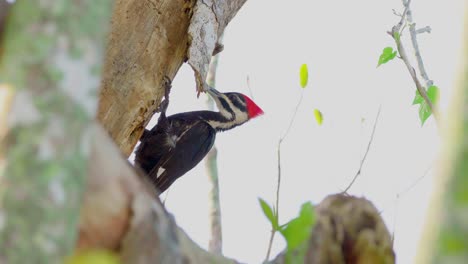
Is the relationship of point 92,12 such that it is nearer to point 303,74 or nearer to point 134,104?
point 303,74

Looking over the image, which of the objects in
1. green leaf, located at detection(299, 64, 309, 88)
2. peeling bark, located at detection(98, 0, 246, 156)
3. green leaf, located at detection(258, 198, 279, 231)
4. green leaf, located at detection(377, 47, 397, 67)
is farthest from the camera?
peeling bark, located at detection(98, 0, 246, 156)

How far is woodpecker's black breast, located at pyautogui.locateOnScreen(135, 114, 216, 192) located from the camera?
471 cm

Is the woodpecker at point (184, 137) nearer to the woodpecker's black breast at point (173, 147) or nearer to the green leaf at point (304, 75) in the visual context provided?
the woodpecker's black breast at point (173, 147)

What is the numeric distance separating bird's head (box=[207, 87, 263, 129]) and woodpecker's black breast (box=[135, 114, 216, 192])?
0.46 feet

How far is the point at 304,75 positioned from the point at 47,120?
4.63 feet

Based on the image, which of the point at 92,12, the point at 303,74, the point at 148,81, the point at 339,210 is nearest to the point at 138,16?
the point at 148,81

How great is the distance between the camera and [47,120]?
1.11m

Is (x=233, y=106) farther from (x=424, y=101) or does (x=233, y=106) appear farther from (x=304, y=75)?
(x=304, y=75)

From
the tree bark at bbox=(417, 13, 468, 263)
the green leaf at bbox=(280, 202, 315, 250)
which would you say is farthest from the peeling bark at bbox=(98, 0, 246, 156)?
the tree bark at bbox=(417, 13, 468, 263)

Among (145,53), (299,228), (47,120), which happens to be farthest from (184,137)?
(47,120)

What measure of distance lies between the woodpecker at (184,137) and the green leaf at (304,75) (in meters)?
2.06

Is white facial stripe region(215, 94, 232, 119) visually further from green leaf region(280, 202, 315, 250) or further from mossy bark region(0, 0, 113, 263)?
mossy bark region(0, 0, 113, 263)

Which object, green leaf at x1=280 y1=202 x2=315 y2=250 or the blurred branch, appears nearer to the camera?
green leaf at x1=280 y1=202 x2=315 y2=250

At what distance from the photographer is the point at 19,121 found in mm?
1099
